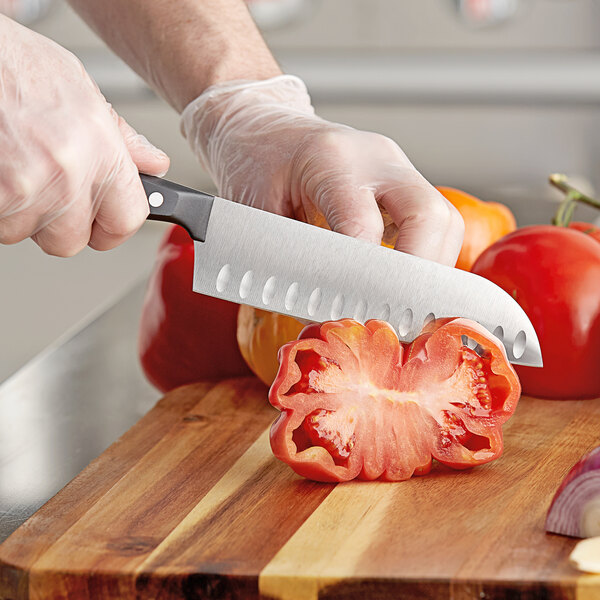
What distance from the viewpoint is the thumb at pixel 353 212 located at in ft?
3.61

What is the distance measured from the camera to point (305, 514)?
2.97 ft

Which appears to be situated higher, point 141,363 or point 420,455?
point 420,455

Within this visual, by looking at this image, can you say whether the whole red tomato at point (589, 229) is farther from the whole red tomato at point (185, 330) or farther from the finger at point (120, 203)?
the finger at point (120, 203)

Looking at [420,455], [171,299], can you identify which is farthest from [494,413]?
[171,299]

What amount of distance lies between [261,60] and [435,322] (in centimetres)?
56

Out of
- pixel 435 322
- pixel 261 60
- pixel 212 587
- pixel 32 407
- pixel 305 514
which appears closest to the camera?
pixel 212 587

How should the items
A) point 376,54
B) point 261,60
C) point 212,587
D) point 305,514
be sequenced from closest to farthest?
point 212,587
point 305,514
point 261,60
point 376,54

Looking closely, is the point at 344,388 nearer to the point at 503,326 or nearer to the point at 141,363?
the point at 503,326

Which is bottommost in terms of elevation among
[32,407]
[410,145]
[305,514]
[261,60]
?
[410,145]

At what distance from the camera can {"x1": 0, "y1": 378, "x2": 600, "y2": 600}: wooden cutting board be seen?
79cm

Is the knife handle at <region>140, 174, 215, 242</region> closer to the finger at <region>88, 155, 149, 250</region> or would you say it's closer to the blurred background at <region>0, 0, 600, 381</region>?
the finger at <region>88, 155, 149, 250</region>

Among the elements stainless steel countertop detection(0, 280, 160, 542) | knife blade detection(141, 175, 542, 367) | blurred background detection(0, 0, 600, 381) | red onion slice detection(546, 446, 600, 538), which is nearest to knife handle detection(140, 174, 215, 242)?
knife blade detection(141, 175, 542, 367)

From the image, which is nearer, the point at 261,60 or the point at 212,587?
the point at 212,587

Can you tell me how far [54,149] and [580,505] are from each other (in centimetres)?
58
